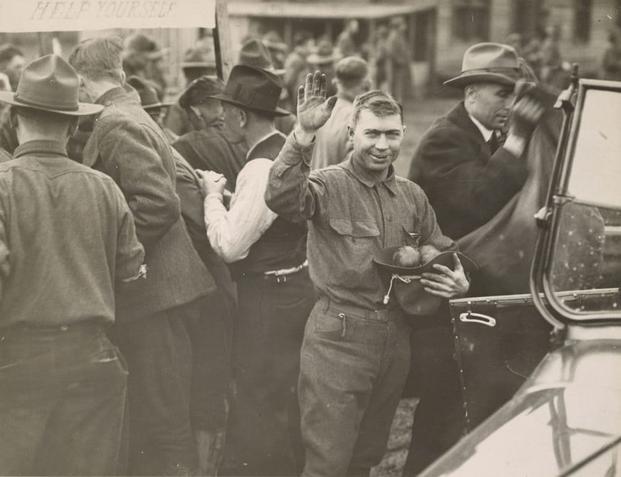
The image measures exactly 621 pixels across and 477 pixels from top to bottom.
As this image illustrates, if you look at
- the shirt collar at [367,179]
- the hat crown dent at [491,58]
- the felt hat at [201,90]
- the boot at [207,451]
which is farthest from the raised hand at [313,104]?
the felt hat at [201,90]

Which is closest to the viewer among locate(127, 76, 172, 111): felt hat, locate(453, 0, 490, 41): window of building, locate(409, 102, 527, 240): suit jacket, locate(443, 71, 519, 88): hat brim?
locate(409, 102, 527, 240): suit jacket

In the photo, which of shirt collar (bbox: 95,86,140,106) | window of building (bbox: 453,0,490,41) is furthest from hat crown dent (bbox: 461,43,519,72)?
window of building (bbox: 453,0,490,41)

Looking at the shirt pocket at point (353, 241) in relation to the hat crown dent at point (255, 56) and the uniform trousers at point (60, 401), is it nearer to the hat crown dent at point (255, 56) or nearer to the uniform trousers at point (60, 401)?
the uniform trousers at point (60, 401)

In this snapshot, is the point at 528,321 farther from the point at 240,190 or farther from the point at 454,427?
the point at 240,190

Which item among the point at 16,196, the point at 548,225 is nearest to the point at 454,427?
the point at 548,225

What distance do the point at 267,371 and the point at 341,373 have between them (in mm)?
760

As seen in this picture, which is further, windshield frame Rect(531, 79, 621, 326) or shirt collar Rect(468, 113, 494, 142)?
shirt collar Rect(468, 113, 494, 142)

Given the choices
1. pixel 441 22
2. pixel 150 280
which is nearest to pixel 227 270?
pixel 150 280

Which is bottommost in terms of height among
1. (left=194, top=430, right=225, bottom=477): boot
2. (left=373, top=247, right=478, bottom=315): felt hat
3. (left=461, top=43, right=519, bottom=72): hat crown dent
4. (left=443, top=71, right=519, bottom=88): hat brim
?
(left=194, top=430, right=225, bottom=477): boot

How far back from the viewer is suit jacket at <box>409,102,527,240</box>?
4.36 m

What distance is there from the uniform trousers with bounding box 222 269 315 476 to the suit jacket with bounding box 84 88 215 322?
277 mm

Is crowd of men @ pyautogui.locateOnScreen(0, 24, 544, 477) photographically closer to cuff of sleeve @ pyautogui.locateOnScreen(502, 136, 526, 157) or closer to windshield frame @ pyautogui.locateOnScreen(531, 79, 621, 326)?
cuff of sleeve @ pyautogui.locateOnScreen(502, 136, 526, 157)

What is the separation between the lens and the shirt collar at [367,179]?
161 inches

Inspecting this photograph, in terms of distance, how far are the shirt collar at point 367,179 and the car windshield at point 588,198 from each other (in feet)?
3.63
